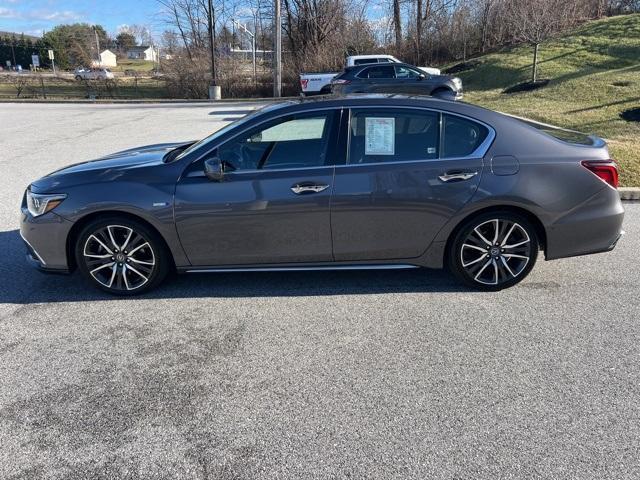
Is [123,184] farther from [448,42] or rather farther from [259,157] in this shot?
[448,42]

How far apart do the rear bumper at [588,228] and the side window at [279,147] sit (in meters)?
2.05

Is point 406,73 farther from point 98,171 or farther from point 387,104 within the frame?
point 98,171

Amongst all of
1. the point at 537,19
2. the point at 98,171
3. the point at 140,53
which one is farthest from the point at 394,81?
the point at 140,53

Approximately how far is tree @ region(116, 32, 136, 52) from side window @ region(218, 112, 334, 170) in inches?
5892

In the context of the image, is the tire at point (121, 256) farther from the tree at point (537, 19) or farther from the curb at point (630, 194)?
the tree at point (537, 19)

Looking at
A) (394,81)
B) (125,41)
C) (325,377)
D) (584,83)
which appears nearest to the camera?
(325,377)

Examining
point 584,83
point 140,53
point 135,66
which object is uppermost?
point 140,53

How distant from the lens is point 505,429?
8.83 feet

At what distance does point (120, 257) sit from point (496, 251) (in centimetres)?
320

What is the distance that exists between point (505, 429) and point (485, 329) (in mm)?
1111

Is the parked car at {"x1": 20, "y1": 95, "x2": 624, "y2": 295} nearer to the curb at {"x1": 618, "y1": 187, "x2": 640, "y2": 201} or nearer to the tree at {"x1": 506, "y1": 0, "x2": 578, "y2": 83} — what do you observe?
the curb at {"x1": 618, "y1": 187, "x2": 640, "y2": 201}

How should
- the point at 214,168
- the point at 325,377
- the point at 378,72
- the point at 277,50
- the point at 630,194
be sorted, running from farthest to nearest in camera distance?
the point at 277,50, the point at 378,72, the point at 630,194, the point at 214,168, the point at 325,377

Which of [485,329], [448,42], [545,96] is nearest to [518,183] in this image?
[485,329]

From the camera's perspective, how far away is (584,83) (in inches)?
685
